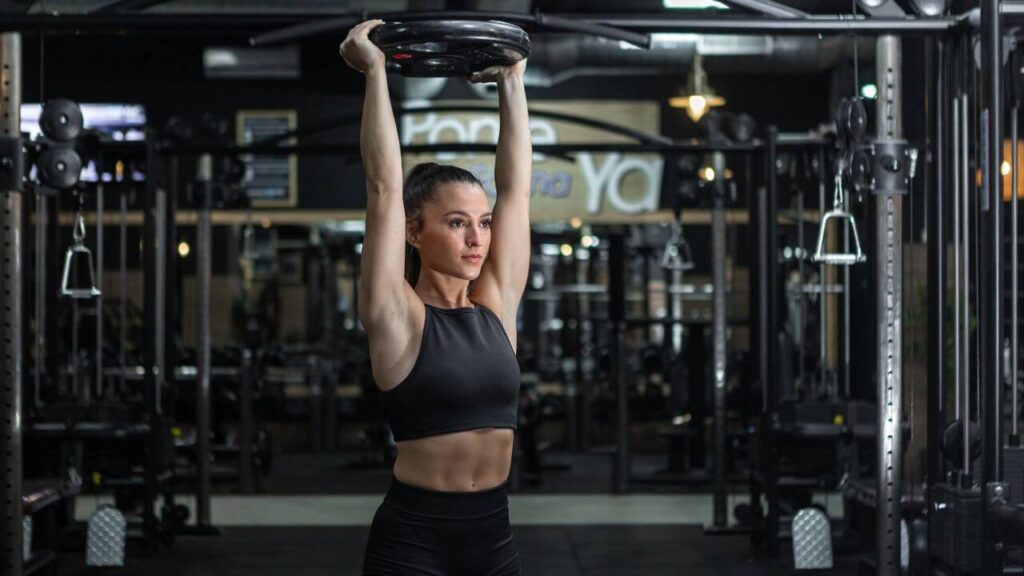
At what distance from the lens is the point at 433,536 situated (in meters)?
2.29

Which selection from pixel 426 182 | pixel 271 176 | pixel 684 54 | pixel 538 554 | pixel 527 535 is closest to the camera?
pixel 426 182

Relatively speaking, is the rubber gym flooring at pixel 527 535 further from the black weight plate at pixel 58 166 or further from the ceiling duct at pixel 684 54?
the ceiling duct at pixel 684 54

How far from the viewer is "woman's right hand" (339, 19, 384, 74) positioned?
7.54ft

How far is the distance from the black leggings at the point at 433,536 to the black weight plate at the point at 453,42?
0.73 metres

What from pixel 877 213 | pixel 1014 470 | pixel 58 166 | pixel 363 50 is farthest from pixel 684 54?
pixel 363 50

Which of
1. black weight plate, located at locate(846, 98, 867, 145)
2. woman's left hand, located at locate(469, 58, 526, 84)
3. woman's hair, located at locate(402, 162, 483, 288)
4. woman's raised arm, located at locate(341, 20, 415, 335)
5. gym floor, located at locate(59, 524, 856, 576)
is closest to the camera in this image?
woman's raised arm, located at locate(341, 20, 415, 335)

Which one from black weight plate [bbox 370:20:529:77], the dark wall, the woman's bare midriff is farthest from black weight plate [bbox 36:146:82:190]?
the dark wall

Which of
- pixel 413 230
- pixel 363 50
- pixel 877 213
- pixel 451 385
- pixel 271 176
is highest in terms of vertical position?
pixel 271 176

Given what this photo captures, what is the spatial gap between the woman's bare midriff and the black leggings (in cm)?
1

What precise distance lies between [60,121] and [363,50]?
3316mm

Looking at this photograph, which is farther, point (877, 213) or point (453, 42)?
point (877, 213)

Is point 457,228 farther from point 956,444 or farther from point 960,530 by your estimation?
point 956,444

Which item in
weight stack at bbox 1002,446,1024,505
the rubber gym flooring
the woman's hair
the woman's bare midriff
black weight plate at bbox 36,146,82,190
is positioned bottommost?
the rubber gym flooring

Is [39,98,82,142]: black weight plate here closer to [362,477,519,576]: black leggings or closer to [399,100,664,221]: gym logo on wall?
[362,477,519,576]: black leggings
